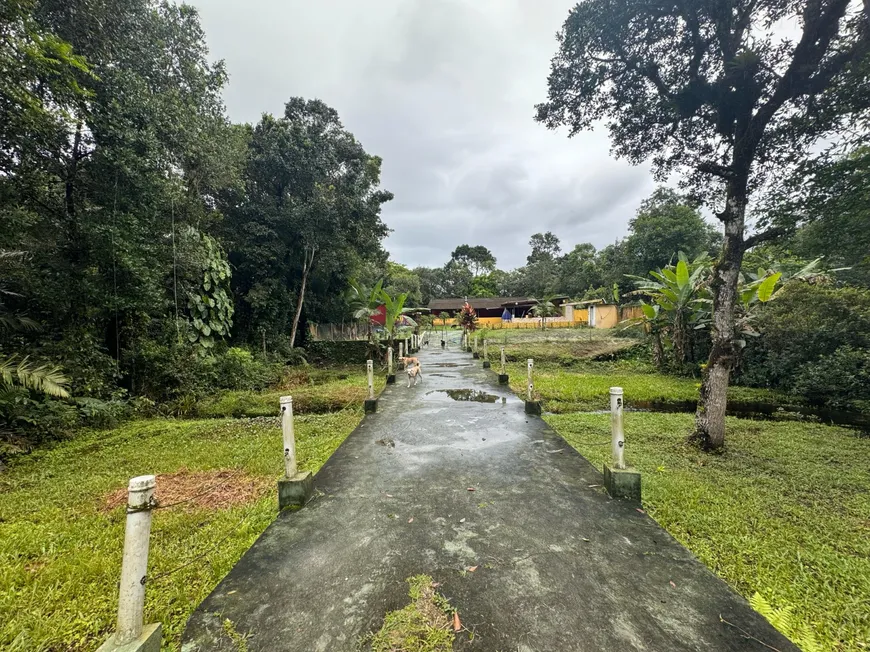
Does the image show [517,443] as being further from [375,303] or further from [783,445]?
[375,303]

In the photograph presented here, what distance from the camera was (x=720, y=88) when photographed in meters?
5.21

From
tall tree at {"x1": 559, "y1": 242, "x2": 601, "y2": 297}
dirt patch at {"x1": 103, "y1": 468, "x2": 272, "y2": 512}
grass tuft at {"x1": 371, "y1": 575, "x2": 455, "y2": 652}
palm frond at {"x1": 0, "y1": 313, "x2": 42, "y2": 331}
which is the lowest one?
dirt patch at {"x1": 103, "y1": 468, "x2": 272, "y2": 512}

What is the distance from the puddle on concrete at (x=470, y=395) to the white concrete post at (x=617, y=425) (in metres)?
3.95

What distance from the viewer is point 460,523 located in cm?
310

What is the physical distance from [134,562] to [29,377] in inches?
250

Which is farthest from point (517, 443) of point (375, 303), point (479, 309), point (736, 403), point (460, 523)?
point (479, 309)

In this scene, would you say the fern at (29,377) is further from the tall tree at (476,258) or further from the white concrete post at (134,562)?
the tall tree at (476,258)

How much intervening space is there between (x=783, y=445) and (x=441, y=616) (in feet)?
20.9

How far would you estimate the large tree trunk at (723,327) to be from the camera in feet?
17.5

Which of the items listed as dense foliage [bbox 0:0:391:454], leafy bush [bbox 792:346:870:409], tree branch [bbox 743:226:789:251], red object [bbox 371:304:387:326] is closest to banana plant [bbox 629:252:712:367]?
leafy bush [bbox 792:346:870:409]

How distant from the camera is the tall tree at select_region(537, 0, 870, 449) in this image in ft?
15.5

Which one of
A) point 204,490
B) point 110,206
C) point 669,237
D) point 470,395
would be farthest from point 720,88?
point 669,237

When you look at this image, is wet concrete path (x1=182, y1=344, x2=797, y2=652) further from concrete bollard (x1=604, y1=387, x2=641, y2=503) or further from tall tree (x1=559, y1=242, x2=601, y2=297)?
tall tree (x1=559, y1=242, x2=601, y2=297)

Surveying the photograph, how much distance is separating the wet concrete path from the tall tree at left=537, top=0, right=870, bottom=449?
366cm
